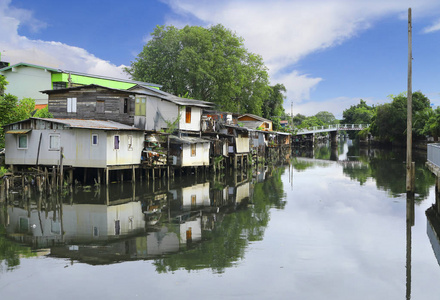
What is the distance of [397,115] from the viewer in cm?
6669

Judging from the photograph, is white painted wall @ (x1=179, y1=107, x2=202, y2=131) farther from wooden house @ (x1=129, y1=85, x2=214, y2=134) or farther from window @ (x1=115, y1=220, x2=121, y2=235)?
window @ (x1=115, y1=220, x2=121, y2=235)

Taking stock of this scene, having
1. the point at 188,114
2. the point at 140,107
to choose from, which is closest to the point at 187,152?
the point at 188,114

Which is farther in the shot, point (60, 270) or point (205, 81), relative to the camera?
point (205, 81)

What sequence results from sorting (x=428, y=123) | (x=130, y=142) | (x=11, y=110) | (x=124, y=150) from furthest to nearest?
(x=428, y=123), (x=130, y=142), (x=124, y=150), (x=11, y=110)

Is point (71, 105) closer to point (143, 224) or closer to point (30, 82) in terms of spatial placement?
point (30, 82)

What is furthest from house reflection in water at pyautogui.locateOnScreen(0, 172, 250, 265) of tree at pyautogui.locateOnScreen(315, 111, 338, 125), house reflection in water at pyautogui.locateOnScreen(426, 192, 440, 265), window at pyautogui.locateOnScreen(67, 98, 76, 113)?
tree at pyautogui.locateOnScreen(315, 111, 338, 125)

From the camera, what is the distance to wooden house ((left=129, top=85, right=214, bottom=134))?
29000 millimetres

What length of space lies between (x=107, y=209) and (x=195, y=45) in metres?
34.5

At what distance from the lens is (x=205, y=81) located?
49.9 m

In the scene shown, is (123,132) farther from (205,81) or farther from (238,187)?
(205,81)

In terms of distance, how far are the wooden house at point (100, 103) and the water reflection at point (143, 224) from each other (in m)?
6.05

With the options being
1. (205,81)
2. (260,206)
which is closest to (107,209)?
(260,206)

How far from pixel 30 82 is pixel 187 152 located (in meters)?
18.7

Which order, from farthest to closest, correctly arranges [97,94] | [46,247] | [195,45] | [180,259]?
[195,45], [97,94], [46,247], [180,259]
